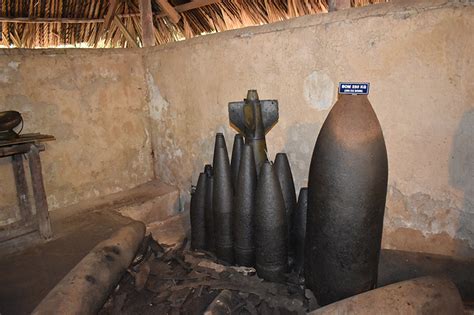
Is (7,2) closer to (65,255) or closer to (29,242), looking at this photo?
(29,242)

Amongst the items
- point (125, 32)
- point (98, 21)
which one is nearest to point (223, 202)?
point (125, 32)

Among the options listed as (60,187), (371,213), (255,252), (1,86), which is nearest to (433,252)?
(371,213)

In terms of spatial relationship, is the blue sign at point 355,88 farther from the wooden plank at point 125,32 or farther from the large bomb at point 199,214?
the wooden plank at point 125,32

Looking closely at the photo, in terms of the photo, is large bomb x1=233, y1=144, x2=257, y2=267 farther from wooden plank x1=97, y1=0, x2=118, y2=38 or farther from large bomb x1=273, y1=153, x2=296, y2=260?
wooden plank x1=97, y1=0, x2=118, y2=38

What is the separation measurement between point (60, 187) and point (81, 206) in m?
0.26

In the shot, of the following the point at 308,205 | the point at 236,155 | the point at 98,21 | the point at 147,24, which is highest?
the point at 98,21

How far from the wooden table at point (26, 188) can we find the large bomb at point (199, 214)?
1104 mm

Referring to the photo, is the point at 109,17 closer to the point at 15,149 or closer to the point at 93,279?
the point at 15,149

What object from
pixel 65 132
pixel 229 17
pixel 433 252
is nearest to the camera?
pixel 433 252

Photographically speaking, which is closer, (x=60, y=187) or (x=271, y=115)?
(x=271, y=115)

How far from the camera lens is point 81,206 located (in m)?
3.13

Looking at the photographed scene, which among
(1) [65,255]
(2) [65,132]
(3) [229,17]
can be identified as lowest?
(1) [65,255]

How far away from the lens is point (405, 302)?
4.27 feet

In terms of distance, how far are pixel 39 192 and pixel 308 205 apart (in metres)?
1.97
